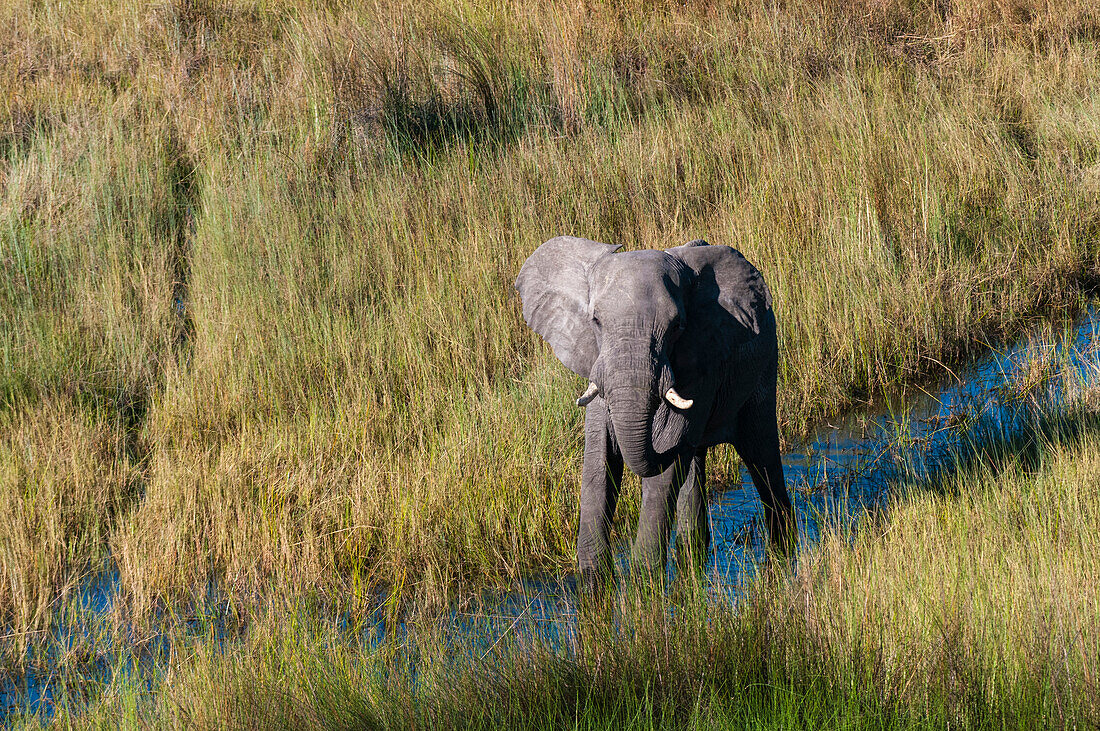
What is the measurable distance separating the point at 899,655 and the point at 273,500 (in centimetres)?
279

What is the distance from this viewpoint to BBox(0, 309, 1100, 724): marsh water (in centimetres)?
369

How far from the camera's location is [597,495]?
3.75m

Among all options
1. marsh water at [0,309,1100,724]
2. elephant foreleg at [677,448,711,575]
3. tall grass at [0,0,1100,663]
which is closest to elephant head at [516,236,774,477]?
elephant foreleg at [677,448,711,575]

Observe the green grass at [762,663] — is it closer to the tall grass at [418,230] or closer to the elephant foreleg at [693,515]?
the elephant foreleg at [693,515]

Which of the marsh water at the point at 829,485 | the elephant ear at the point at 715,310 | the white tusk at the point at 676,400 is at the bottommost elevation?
the marsh water at the point at 829,485

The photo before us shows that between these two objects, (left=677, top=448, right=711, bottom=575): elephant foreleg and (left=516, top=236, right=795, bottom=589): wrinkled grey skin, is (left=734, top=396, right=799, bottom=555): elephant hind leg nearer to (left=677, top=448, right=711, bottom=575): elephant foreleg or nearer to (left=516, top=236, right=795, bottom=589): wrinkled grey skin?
(left=516, top=236, right=795, bottom=589): wrinkled grey skin

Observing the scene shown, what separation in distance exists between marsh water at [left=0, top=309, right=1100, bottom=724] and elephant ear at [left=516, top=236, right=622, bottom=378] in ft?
2.74

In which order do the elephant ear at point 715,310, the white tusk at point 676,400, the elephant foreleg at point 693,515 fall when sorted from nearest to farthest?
1. the white tusk at point 676,400
2. the elephant ear at point 715,310
3. the elephant foreleg at point 693,515

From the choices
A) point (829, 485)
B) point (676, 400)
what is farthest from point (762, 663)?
point (829, 485)

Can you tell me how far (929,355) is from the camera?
5695mm

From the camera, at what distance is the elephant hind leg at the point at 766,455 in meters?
4.04

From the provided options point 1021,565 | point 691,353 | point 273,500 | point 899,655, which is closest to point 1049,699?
point 899,655

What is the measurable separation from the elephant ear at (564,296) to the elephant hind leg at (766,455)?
0.79 m

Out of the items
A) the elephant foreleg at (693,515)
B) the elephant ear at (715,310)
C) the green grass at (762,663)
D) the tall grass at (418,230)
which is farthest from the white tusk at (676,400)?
the tall grass at (418,230)
